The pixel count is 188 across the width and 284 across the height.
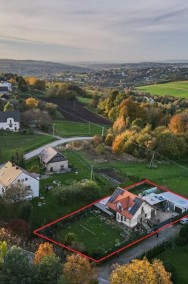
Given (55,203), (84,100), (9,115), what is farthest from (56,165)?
(84,100)

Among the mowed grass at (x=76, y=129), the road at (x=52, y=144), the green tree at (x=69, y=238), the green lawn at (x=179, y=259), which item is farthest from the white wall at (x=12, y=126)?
the green lawn at (x=179, y=259)

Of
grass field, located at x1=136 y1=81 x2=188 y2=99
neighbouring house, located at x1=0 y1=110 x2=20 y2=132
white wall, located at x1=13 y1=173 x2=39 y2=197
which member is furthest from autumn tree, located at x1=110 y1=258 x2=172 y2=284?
grass field, located at x1=136 y1=81 x2=188 y2=99

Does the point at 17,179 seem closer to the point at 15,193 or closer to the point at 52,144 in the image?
the point at 15,193

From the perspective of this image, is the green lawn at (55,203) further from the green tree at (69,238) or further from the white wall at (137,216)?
the white wall at (137,216)

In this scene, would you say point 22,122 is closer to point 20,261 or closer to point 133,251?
point 133,251

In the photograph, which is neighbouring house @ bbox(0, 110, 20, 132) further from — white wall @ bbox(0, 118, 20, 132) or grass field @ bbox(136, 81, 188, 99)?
grass field @ bbox(136, 81, 188, 99)
